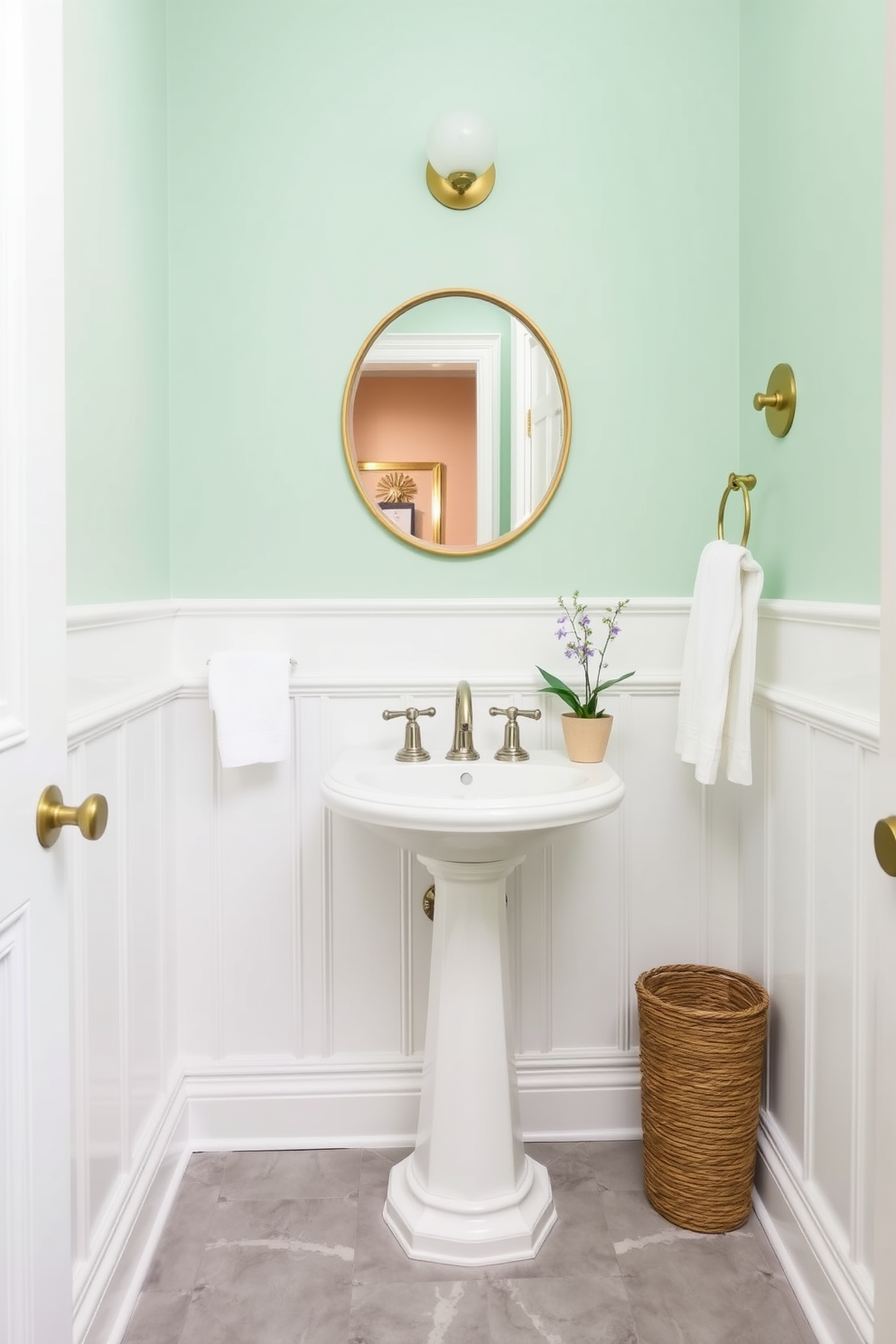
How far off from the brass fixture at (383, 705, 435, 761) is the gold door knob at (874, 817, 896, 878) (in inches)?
43.7

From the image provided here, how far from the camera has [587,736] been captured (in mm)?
1875

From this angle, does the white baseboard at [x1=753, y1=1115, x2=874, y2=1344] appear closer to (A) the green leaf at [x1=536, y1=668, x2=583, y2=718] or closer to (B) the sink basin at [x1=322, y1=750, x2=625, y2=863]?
(B) the sink basin at [x1=322, y1=750, x2=625, y2=863]

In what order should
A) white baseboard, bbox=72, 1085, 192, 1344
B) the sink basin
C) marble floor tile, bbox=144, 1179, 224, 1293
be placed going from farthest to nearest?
marble floor tile, bbox=144, 1179, 224, 1293 → the sink basin → white baseboard, bbox=72, 1085, 192, 1344

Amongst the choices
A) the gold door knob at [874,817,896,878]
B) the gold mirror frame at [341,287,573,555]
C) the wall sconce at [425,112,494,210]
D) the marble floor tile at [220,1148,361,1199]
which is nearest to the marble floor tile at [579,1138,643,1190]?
the marble floor tile at [220,1148,361,1199]

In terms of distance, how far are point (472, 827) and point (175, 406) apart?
3.71 feet

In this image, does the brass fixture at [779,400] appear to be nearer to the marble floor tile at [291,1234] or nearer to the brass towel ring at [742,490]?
the brass towel ring at [742,490]

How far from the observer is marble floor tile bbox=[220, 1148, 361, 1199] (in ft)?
6.12

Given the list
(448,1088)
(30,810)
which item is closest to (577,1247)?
(448,1088)

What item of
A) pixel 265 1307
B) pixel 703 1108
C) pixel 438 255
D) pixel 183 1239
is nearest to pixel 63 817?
pixel 265 1307

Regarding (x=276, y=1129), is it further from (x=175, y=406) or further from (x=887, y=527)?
(x=887, y=527)

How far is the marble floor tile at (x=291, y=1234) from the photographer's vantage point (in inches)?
65.2

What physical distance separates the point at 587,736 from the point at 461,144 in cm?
118

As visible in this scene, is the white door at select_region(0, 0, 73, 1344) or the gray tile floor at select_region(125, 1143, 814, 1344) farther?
the gray tile floor at select_region(125, 1143, 814, 1344)

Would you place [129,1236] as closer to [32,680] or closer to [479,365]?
[32,680]
